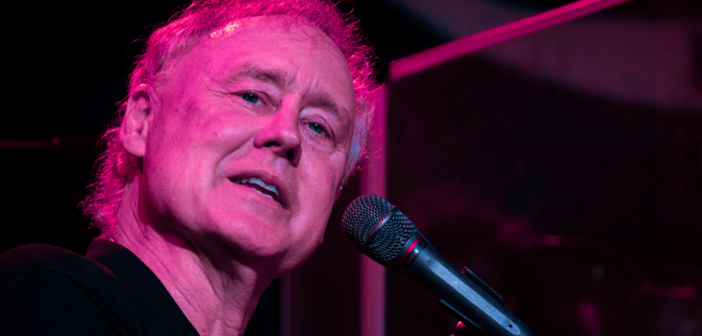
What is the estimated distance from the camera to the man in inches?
31.2

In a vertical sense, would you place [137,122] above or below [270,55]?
below

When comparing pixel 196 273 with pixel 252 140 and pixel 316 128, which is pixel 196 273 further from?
pixel 316 128

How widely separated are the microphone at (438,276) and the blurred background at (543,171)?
0.88 metres

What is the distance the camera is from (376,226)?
0.83 m

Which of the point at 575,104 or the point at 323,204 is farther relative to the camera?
the point at 575,104

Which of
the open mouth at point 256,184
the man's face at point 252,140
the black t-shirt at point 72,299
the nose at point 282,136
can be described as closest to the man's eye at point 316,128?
the man's face at point 252,140

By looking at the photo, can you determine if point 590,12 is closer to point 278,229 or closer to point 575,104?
point 575,104

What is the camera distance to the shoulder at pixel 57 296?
0.58m

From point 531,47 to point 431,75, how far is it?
0.45 metres

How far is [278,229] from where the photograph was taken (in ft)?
2.89

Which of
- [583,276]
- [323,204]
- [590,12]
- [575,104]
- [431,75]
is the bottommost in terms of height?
[323,204]

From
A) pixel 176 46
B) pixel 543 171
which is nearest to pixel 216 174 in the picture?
pixel 176 46

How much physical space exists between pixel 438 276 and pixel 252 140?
0.46m

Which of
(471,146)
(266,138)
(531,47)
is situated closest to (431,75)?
(471,146)
